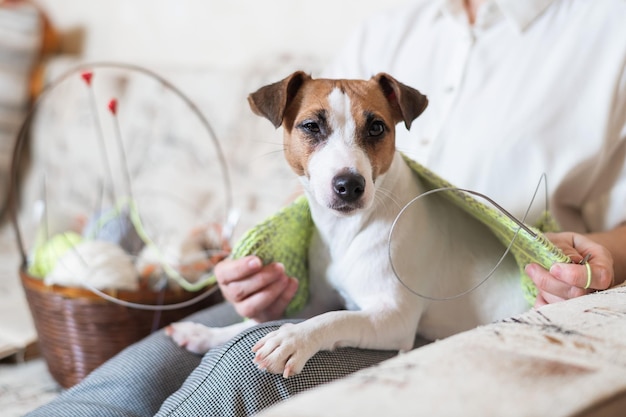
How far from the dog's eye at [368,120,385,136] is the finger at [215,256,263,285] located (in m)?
0.25

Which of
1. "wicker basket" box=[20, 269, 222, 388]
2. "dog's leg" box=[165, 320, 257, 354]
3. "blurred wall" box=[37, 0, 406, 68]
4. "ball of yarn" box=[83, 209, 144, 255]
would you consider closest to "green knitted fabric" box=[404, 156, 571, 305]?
"dog's leg" box=[165, 320, 257, 354]

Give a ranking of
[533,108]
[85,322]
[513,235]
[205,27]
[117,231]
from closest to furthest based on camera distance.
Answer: [513,235], [533,108], [85,322], [117,231], [205,27]

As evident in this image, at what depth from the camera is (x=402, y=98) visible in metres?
0.96

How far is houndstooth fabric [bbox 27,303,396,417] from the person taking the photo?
825mm

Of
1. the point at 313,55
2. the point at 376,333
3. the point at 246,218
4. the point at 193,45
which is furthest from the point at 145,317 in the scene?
the point at 193,45

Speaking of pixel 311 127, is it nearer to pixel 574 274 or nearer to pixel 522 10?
pixel 574 274

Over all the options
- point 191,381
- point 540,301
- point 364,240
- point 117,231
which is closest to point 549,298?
point 540,301

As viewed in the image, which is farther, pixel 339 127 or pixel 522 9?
pixel 522 9

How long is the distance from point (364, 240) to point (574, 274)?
0.29 m

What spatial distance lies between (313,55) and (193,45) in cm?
61

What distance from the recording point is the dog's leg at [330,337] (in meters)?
0.82

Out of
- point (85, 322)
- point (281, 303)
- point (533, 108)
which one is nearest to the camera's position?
point (281, 303)

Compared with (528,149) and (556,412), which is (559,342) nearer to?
(556,412)

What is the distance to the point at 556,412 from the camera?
521mm
